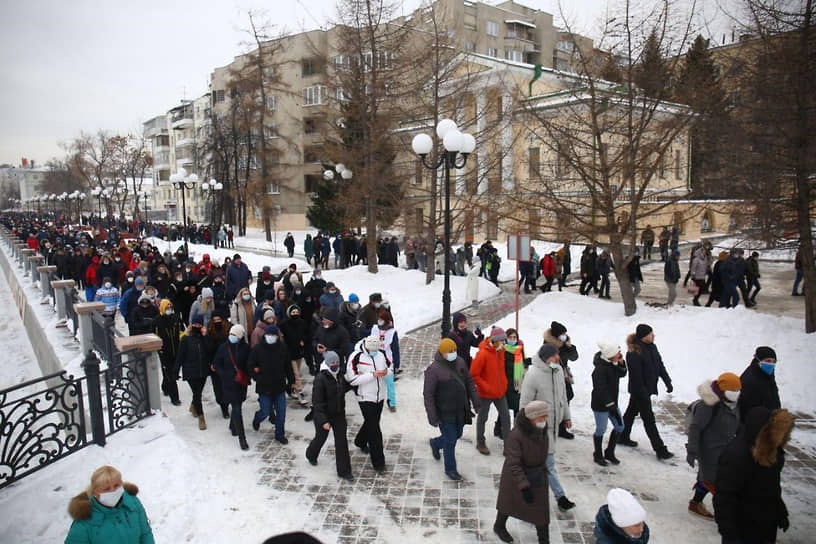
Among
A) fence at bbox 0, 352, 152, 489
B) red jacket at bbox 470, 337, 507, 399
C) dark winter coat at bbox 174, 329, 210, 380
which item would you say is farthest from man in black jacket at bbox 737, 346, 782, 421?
fence at bbox 0, 352, 152, 489

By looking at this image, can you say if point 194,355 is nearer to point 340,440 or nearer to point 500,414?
point 340,440

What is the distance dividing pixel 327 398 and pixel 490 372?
7.01 ft

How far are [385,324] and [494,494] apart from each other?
12.0ft

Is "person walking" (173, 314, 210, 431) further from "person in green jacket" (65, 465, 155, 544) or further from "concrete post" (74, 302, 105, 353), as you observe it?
"person in green jacket" (65, 465, 155, 544)

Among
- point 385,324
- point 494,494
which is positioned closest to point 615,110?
point 385,324

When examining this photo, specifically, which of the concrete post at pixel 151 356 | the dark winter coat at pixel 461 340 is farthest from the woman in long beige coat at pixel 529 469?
the concrete post at pixel 151 356

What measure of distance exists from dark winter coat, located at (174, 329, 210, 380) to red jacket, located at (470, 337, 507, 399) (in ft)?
13.3

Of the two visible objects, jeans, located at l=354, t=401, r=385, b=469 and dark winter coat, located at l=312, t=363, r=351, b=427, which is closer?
dark winter coat, located at l=312, t=363, r=351, b=427

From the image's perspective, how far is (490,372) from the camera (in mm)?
7102

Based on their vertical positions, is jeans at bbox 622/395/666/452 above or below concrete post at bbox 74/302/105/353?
below

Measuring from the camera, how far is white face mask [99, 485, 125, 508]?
12.6 ft

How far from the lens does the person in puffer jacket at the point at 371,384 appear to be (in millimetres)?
6832

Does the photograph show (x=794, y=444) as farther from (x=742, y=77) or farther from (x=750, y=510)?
(x=742, y=77)

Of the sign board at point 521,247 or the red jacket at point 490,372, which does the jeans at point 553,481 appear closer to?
the red jacket at point 490,372
